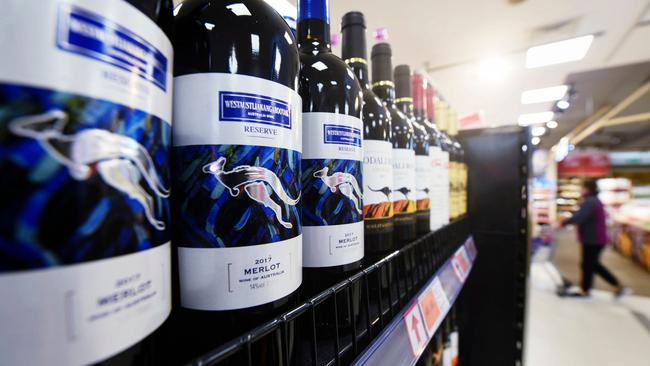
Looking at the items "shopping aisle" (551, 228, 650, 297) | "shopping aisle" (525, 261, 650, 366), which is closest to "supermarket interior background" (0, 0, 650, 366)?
"shopping aisle" (525, 261, 650, 366)

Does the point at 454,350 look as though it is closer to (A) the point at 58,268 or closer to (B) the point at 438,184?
(B) the point at 438,184

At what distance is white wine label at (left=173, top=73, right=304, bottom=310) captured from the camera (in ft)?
0.82

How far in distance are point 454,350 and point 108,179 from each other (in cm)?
121

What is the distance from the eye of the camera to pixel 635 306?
321 cm

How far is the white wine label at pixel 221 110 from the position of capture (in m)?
0.25

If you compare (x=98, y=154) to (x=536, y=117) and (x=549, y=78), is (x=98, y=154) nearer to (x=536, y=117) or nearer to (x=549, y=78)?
(x=549, y=78)

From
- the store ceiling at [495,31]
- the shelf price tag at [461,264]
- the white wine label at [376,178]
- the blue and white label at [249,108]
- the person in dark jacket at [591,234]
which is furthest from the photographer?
the person in dark jacket at [591,234]

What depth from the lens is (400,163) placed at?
0.59 metres

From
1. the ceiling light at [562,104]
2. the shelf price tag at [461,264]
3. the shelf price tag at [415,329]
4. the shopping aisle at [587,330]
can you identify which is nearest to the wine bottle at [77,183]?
the shelf price tag at [415,329]

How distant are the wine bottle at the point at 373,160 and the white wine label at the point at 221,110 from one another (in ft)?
0.86

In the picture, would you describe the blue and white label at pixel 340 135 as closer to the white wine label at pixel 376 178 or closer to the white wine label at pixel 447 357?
the white wine label at pixel 376 178

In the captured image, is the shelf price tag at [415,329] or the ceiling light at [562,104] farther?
the ceiling light at [562,104]

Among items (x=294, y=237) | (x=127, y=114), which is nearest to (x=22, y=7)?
(x=127, y=114)

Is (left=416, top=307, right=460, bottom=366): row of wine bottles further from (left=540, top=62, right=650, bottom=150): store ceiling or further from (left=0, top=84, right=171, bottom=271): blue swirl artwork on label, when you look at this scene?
(left=540, top=62, right=650, bottom=150): store ceiling
